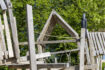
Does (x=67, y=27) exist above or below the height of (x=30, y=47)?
above

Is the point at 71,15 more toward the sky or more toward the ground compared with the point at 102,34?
more toward the sky

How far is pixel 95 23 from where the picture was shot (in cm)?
1012

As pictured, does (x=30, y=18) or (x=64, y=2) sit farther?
(x=64, y=2)

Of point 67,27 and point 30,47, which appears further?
point 67,27

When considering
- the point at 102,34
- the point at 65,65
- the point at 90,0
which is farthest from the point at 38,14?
the point at 65,65

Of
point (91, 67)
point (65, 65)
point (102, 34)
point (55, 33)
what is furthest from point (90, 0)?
point (65, 65)

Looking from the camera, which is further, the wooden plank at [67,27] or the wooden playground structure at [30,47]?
the wooden plank at [67,27]

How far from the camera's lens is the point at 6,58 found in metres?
3.55

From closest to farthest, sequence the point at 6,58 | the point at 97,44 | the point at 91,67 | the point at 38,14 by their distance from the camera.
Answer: the point at 6,58
the point at 91,67
the point at 97,44
the point at 38,14

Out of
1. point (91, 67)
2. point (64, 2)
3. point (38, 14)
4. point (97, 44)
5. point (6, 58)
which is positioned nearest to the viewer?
point (6, 58)

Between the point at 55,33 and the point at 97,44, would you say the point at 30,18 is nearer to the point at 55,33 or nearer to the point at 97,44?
the point at 97,44

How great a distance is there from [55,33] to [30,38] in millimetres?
Result: 7918

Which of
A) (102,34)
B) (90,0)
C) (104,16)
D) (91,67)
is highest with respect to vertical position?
(90,0)

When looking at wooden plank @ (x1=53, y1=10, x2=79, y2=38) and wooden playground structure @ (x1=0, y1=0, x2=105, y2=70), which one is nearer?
wooden playground structure @ (x1=0, y1=0, x2=105, y2=70)
